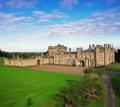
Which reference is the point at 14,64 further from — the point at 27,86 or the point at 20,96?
the point at 20,96

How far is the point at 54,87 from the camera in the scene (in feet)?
152

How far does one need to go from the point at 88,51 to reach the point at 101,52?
4.94m

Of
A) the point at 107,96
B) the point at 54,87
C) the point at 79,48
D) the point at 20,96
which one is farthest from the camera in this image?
the point at 79,48

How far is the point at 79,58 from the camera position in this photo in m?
98.6

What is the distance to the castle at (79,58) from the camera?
3718 inches

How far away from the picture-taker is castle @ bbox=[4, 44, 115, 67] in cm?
9443

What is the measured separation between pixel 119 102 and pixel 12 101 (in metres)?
15.8

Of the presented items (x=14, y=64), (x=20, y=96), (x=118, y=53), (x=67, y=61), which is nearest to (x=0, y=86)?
(x=20, y=96)

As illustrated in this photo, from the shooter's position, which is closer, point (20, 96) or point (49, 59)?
point (20, 96)

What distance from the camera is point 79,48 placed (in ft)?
329

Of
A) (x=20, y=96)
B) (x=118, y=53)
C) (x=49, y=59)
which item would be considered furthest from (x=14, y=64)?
(x=20, y=96)

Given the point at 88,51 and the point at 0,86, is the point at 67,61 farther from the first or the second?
the point at 0,86

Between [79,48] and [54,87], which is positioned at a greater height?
[79,48]

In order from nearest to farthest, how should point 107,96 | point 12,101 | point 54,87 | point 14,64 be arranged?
point 12,101
point 107,96
point 54,87
point 14,64
